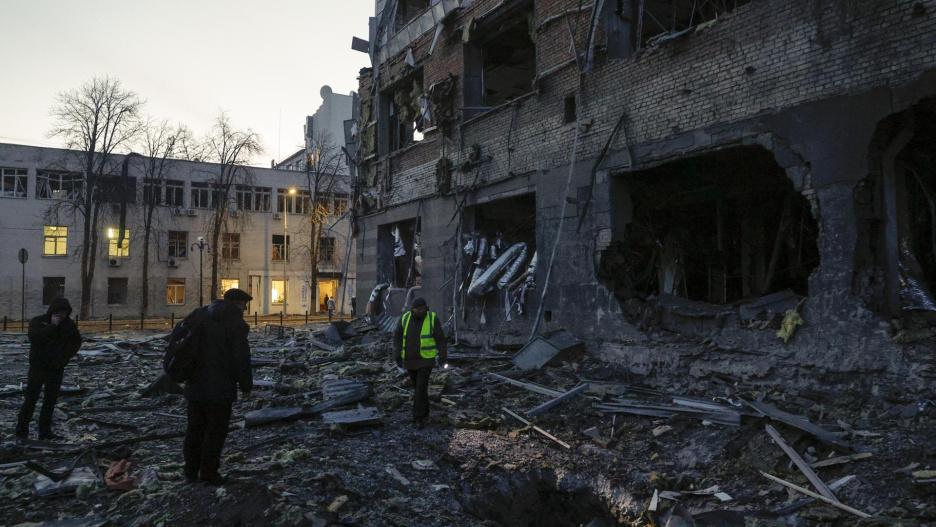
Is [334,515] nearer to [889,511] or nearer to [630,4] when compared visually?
A: [889,511]

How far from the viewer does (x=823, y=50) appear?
7527 mm

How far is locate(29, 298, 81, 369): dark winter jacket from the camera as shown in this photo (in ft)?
21.9

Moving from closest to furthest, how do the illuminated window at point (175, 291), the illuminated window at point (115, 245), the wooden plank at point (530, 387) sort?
the wooden plank at point (530, 387), the illuminated window at point (115, 245), the illuminated window at point (175, 291)

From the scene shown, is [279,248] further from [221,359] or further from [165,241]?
[221,359]

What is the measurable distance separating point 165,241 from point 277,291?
7.42m

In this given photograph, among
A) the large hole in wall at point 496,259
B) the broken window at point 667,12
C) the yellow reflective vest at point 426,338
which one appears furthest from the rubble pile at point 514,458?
the broken window at point 667,12

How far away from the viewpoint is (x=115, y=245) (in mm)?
35500

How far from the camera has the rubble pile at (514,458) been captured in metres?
4.83

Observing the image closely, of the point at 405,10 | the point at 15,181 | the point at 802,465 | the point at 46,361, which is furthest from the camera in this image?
the point at 15,181

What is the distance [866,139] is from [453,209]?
916cm

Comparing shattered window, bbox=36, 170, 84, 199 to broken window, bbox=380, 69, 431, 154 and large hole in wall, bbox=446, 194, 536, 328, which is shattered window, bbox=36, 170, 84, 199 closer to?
broken window, bbox=380, 69, 431, 154

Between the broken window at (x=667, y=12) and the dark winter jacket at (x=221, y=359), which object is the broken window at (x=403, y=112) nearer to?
the broken window at (x=667, y=12)

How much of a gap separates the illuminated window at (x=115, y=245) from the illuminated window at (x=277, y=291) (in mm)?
8668

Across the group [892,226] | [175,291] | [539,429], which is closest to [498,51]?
[892,226]
